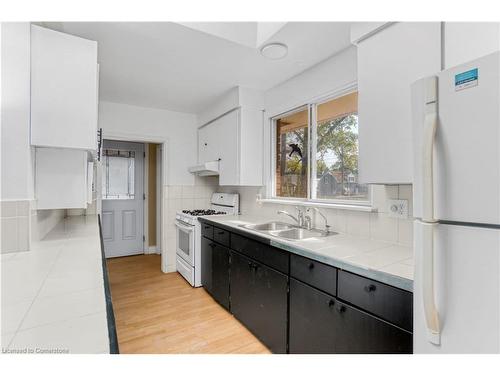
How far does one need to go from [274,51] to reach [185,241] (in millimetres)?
2366

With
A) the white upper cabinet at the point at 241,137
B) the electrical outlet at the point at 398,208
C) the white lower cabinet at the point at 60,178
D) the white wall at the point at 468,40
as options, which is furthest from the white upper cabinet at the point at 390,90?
the white lower cabinet at the point at 60,178

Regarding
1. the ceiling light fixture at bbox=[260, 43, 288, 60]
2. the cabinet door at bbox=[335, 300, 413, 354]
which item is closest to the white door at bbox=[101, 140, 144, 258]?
the ceiling light fixture at bbox=[260, 43, 288, 60]

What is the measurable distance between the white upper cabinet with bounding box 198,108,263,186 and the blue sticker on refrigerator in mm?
2178

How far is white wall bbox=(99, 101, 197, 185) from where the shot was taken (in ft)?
10.8

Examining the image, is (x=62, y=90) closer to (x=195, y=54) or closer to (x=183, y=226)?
(x=195, y=54)

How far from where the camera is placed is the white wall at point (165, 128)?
10.8ft

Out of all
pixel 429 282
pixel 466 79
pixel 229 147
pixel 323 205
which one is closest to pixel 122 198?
pixel 229 147

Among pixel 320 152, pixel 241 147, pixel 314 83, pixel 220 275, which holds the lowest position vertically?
pixel 220 275

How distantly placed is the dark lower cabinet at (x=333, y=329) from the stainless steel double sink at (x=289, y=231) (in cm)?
52

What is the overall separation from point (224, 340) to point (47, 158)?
1806 mm

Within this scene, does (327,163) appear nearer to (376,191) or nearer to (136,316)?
(376,191)

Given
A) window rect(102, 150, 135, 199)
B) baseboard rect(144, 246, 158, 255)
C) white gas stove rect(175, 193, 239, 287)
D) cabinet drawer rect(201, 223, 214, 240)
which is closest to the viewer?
cabinet drawer rect(201, 223, 214, 240)

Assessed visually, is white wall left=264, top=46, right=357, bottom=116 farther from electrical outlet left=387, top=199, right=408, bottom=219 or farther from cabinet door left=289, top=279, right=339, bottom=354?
cabinet door left=289, top=279, right=339, bottom=354

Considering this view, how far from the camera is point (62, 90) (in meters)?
1.54
